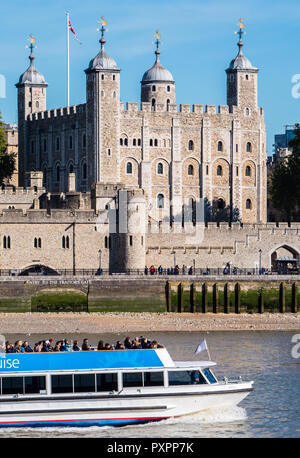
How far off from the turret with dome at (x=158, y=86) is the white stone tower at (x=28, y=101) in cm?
947

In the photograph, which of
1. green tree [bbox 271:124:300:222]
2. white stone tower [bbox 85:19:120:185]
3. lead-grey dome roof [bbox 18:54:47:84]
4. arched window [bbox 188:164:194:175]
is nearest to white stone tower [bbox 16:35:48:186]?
lead-grey dome roof [bbox 18:54:47:84]

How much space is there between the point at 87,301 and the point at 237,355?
62.6ft

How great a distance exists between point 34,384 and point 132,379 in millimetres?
3226

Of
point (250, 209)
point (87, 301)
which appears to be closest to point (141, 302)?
point (87, 301)

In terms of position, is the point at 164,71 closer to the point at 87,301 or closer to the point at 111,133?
the point at 111,133

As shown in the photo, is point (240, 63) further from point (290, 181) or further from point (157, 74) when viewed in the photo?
point (290, 181)

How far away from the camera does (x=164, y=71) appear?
11488cm

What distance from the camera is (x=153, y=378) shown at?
39812 mm

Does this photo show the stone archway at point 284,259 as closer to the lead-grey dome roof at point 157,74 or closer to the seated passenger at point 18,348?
the lead-grey dome roof at point 157,74

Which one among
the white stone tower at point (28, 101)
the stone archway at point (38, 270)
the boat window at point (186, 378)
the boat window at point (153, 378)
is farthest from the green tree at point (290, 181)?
the boat window at point (153, 378)

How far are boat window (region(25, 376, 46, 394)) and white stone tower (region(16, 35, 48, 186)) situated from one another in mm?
74426

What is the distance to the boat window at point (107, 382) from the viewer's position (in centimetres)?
3978

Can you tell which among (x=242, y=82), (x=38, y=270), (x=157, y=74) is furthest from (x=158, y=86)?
(x=38, y=270)

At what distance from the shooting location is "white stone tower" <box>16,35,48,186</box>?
11381 centimetres
